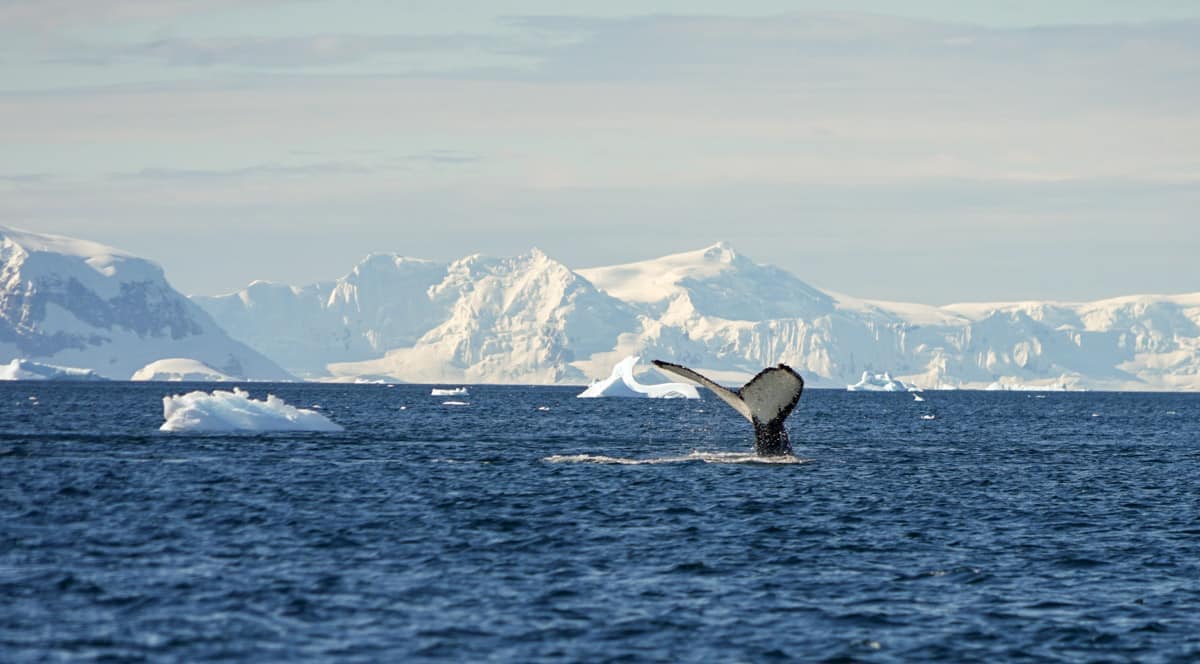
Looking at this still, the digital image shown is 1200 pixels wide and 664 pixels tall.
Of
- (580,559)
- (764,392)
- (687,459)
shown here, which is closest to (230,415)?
(687,459)

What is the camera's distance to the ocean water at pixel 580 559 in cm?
2541

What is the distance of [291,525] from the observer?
126 ft

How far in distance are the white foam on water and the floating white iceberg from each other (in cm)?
2281

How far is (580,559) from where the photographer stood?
3419 centimetres

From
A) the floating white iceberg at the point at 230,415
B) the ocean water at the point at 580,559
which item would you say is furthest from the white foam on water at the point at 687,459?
the floating white iceberg at the point at 230,415

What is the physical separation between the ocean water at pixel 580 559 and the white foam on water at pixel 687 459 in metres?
0.27

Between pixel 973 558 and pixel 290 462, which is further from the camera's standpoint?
pixel 290 462

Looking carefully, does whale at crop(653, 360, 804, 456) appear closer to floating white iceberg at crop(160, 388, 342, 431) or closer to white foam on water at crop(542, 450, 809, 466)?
white foam on water at crop(542, 450, 809, 466)

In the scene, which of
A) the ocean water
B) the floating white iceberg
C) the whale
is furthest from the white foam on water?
the floating white iceberg

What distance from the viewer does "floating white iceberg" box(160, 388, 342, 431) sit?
82750mm

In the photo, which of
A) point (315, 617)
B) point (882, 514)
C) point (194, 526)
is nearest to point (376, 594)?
point (315, 617)

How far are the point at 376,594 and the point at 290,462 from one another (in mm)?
31898

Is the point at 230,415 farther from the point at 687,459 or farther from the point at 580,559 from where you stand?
the point at 580,559

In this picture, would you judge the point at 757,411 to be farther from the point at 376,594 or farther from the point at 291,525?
the point at 376,594
